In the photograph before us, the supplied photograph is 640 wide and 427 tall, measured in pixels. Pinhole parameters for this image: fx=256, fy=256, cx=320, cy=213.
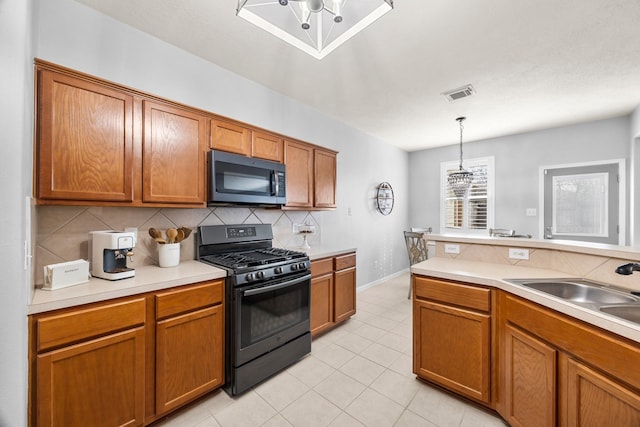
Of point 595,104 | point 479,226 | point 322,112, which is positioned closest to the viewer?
point 595,104

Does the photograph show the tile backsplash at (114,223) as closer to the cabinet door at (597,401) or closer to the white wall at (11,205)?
the white wall at (11,205)

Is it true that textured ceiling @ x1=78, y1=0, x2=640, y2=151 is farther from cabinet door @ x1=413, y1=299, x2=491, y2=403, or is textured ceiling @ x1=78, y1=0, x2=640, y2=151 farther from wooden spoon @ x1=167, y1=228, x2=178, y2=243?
cabinet door @ x1=413, y1=299, x2=491, y2=403

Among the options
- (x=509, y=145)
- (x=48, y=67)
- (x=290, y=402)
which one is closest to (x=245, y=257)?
(x=290, y=402)

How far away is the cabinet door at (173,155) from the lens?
1789 millimetres

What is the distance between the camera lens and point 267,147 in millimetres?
2539

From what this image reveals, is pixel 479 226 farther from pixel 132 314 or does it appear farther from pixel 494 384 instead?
pixel 132 314

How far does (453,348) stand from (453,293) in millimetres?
387

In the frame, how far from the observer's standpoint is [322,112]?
141 inches

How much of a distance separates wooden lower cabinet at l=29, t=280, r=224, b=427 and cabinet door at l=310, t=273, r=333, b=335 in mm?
972

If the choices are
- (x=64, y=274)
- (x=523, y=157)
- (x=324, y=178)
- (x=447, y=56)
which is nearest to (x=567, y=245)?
(x=447, y=56)

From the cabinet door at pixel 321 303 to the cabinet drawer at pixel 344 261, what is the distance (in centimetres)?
16

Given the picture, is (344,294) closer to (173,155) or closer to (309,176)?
(309,176)

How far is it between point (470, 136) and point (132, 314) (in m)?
5.36

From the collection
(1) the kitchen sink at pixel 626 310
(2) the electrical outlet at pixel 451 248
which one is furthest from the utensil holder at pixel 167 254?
(1) the kitchen sink at pixel 626 310
